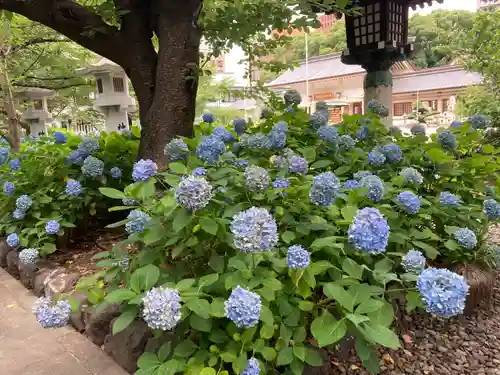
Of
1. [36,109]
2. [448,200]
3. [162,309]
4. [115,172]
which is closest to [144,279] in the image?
[162,309]

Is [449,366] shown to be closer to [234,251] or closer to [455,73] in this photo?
[234,251]

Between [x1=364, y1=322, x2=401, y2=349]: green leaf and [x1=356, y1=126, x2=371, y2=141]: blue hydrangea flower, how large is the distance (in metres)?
1.57

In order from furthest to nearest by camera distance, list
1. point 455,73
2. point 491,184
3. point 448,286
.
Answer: point 455,73, point 491,184, point 448,286

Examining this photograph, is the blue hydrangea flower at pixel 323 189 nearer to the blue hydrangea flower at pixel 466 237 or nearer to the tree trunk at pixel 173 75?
the blue hydrangea flower at pixel 466 237

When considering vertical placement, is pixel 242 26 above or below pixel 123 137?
above

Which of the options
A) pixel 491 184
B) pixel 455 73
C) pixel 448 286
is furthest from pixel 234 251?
pixel 455 73

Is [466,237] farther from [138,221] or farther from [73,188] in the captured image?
[73,188]

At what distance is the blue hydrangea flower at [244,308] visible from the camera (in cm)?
105

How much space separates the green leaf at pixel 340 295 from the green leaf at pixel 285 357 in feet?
0.68

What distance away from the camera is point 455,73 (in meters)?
21.3

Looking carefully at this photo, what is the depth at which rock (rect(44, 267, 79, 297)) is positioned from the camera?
83.8 inches

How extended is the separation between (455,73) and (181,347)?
23644 millimetres

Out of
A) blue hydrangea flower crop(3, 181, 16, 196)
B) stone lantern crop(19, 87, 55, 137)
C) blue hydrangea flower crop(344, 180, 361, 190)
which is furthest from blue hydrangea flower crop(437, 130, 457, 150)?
stone lantern crop(19, 87, 55, 137)

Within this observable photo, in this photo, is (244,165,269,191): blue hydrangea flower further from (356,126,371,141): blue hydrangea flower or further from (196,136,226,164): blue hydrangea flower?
Answer: (356,126,371,141): blue hydrangea flower
